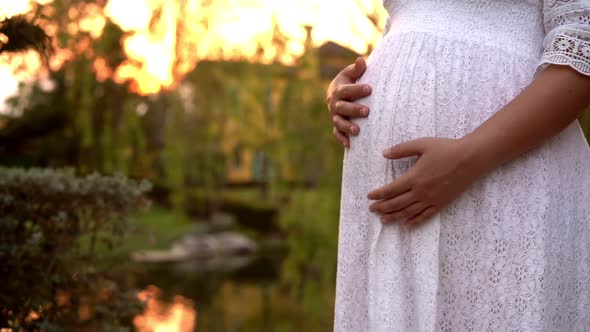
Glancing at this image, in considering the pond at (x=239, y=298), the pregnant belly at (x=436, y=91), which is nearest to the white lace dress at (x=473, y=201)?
the pregnant belly at (x=436, y=91)

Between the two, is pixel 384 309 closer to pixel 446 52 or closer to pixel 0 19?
pixel 446 52

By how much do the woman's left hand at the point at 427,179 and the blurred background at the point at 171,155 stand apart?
1.42 metres

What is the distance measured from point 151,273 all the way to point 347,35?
24.1 ft

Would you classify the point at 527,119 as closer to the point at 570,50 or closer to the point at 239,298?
the point at 570,50

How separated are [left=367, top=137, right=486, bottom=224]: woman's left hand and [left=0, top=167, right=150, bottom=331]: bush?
2.01 metres

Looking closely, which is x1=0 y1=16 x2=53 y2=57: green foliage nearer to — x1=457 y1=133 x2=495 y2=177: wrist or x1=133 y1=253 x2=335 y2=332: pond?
x1=457 y1=133 x2=495 y2=177: wrist

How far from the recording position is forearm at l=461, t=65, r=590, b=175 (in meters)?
1.10

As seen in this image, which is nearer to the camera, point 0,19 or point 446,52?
point 446,52

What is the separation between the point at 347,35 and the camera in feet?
20.1

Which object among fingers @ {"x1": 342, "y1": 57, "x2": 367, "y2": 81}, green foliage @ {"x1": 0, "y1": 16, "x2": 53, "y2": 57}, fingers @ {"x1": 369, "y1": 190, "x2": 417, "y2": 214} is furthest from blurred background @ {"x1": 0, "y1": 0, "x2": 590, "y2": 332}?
fingers @ {"x1": 369, "y1": 190, "x2": 417, "y2": 214}

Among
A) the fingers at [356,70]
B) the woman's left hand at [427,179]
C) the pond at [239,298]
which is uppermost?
the fingers at [356,70]

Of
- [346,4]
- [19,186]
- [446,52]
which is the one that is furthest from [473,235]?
[346,4]

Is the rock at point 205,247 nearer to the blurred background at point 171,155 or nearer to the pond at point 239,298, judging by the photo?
the blurred background at point 171,155

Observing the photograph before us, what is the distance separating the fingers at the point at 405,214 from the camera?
113cm
